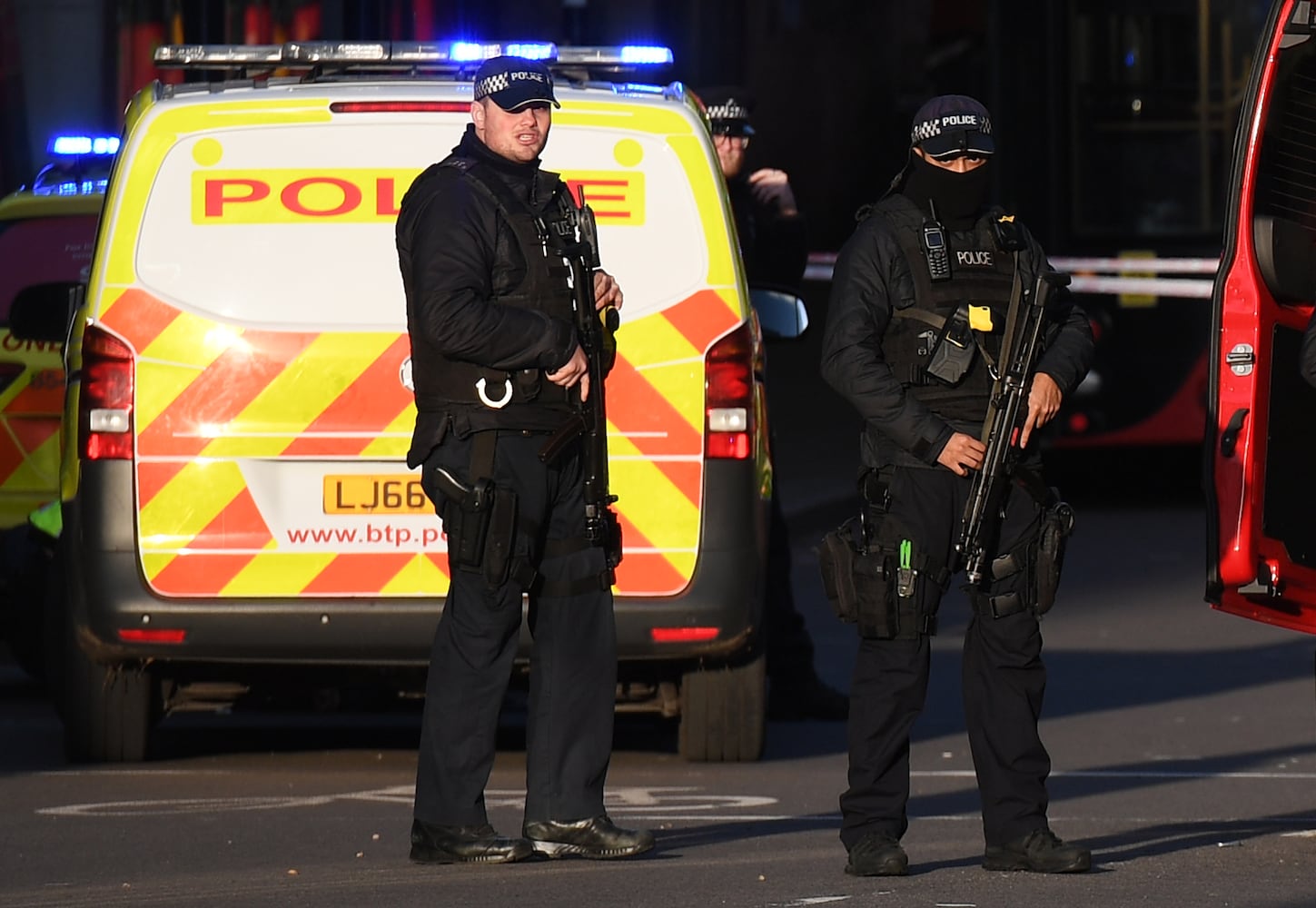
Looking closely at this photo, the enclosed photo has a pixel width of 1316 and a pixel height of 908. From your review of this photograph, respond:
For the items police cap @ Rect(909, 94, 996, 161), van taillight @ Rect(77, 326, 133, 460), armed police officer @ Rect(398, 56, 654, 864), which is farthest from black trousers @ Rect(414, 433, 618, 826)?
van taillight @ Rect(77, 326, 133, 460)

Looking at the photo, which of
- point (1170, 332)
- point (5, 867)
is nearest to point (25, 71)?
point (1170, 332)

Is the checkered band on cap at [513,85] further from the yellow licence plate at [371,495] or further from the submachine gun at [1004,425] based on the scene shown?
the yellow licence plate at [371,495]

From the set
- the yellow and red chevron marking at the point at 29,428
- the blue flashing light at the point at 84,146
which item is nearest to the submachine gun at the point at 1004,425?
the yellow and red chevron marking at the point at 29,428

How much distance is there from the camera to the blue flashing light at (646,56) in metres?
8.43

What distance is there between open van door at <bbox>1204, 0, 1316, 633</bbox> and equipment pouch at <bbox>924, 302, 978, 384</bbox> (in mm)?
800

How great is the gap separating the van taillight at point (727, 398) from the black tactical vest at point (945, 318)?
1381 millimetres

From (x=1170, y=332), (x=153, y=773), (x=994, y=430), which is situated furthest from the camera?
(x=1170, y=332)

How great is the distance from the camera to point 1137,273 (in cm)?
1619

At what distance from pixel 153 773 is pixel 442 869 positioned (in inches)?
76.2

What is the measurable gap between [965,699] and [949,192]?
→ 1120 mm

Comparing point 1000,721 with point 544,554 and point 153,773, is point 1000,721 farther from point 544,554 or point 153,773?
point 153,773

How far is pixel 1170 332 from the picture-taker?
53.0ft

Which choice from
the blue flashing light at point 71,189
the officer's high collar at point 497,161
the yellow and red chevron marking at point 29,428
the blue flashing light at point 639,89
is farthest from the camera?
the blue flashing light at point 71,189

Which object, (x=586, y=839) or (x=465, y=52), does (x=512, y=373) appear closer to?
(x=586, y=839)
